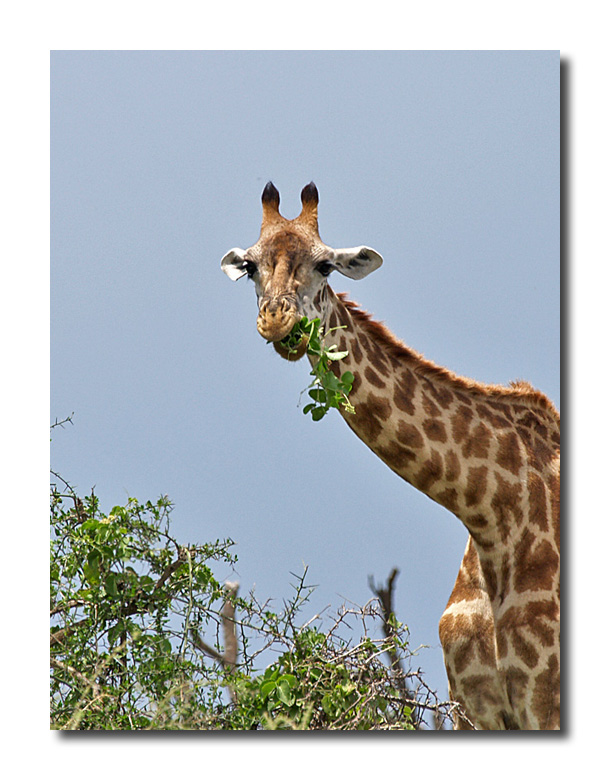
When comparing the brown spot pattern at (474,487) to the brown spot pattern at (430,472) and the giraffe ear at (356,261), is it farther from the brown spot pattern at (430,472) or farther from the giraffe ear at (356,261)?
the giraffe ear at (356,261)

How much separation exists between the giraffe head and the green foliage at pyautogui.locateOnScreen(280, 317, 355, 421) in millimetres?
36

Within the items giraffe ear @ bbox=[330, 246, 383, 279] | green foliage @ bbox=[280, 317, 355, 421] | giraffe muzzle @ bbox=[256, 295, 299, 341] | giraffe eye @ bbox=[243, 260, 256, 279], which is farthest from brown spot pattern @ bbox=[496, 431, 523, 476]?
giraffe eye @ bbox=[243, 260, 256, 279]

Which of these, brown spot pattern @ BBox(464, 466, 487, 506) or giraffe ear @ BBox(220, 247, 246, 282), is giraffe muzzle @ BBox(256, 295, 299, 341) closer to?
giraffe ear @ BBox(220, 247, 246, 282)

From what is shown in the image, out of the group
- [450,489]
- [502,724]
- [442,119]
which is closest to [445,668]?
[502,724]

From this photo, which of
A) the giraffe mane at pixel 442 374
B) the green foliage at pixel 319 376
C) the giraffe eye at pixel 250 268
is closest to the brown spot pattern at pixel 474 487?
the giraffe mane at pixel 442 374

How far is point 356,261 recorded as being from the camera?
391 cm

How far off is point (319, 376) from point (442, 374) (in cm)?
63

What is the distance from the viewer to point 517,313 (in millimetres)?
4008

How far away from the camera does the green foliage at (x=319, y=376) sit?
12.1 feet

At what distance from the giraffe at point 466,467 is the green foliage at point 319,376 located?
5cm

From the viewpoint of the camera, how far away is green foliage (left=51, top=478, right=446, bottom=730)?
11.8 ft
